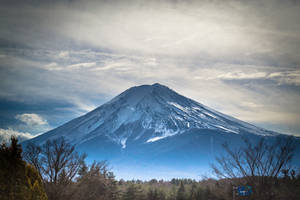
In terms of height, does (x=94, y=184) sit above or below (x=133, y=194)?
above

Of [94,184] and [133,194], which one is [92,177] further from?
[133,194]

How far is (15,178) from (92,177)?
73.2 feet

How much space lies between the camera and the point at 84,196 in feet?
92.5

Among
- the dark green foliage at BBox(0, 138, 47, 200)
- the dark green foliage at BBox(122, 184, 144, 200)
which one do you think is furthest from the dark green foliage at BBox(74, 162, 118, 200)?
the dark green foliage at BBox(0, 138, 47, 200)

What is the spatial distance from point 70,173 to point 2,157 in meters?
16.7

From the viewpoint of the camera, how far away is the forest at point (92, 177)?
9.74 meters

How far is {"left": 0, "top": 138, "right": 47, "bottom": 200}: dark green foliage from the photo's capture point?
917cm

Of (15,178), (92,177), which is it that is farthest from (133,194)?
(15,178)

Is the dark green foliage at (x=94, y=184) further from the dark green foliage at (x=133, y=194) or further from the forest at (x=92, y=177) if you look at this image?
the dark green foliage at (x=133, y=194)

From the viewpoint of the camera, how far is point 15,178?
952cm

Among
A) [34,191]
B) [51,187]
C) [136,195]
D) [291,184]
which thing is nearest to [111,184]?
[136,195]

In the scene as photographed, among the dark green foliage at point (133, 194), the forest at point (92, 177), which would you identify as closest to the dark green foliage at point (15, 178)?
the forest at point (92, 177)

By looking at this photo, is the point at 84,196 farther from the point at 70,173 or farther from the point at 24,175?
the point at 24,175

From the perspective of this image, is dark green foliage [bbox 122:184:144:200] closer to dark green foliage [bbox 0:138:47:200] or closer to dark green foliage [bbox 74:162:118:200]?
dark green foliage [bbox 74:162:118:200]
